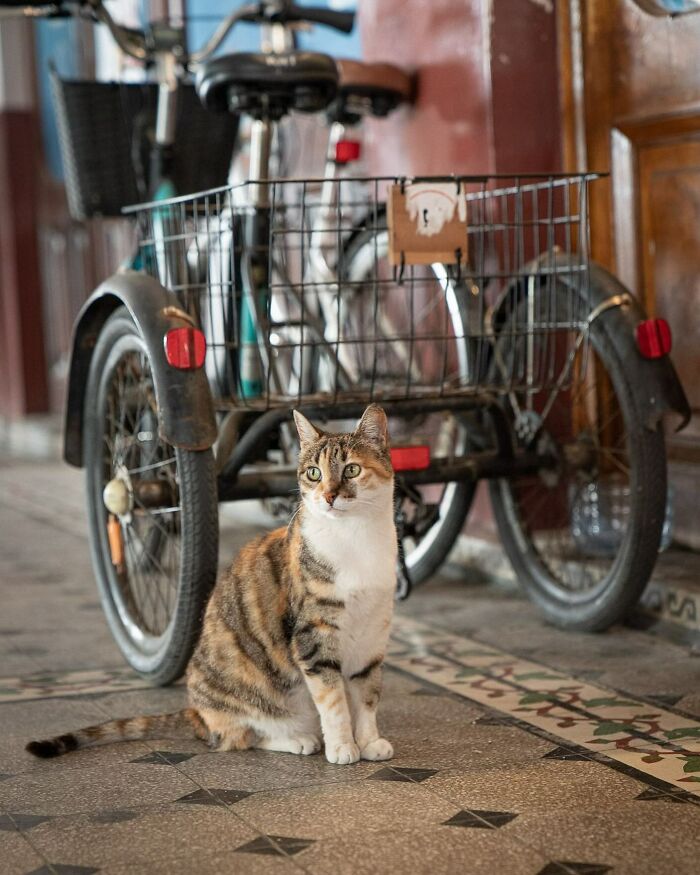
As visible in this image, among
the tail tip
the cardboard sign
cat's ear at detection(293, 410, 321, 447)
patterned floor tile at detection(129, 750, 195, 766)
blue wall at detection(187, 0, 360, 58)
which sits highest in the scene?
blue wall at detection(187, 0, 360, 58)

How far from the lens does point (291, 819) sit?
6.13ft

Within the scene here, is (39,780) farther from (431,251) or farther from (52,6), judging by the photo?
(52,6)

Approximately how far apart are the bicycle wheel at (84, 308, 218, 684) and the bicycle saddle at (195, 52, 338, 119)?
0.60 meters

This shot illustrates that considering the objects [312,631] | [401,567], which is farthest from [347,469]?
[401,567]

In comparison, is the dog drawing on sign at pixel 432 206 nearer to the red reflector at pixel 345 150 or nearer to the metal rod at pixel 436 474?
the metal rod at pixel 436 474

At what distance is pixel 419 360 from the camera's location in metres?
3.64

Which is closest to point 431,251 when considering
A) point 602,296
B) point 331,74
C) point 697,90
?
point 602,296

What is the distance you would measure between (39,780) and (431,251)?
119 centimetres

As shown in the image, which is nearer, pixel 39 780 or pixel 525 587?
pixel 39 780

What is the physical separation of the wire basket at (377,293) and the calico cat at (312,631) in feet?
1.40

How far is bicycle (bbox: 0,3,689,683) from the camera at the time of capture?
250cm

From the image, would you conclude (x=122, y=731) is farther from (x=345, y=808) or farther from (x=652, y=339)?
(x=652, y=339)

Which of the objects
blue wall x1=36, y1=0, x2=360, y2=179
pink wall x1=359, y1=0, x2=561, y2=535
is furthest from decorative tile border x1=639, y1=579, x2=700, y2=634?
blue wall x1=36, y1=0, x2=360, y2=179

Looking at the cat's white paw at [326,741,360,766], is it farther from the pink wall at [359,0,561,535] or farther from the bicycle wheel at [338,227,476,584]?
the pink wall at [359,0,561,535]
